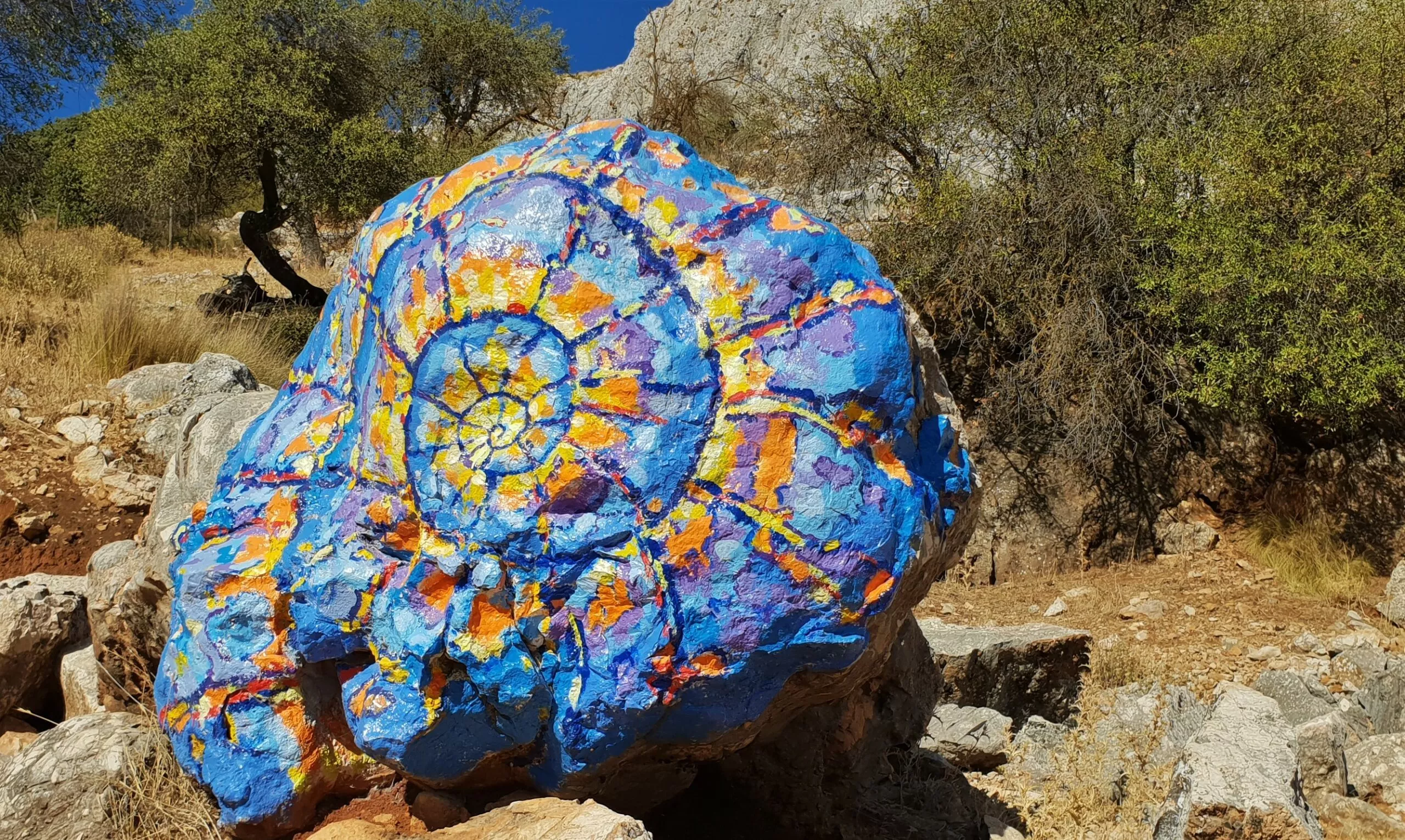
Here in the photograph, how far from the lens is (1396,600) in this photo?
6.28 meters

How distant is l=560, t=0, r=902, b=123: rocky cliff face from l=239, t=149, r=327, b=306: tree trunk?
11.4m

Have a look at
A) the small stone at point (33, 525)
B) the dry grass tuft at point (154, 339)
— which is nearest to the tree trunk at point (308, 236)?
the dry grass tuft at point (154, 339)

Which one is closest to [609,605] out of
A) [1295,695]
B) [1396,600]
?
[1295,695]

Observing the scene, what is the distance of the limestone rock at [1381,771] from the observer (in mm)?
3994

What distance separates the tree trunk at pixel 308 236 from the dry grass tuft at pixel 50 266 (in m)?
2.00

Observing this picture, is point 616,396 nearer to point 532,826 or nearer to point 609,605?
point 609,605

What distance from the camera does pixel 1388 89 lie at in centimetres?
693

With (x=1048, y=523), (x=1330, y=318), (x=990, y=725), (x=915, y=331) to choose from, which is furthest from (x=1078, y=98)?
(x=915, y=331)

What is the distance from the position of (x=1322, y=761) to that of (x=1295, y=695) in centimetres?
117

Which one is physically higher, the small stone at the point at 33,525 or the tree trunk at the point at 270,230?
the tree trunk at the point at 270,230

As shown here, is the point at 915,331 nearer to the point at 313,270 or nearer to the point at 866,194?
the point at 866,194

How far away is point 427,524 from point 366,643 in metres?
0.34

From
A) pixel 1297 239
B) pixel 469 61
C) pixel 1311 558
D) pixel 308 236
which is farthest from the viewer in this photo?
pixel 469 61

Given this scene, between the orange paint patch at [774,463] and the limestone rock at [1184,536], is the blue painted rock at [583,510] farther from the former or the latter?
the limestone rock at [1184,536]
